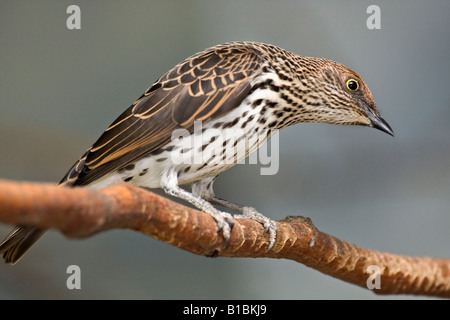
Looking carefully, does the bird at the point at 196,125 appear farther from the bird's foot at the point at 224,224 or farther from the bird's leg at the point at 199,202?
the bird's foot at the point at 224,224

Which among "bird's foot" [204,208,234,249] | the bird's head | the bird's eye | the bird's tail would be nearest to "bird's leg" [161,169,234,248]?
"bird's foot" [204,208,234,249]

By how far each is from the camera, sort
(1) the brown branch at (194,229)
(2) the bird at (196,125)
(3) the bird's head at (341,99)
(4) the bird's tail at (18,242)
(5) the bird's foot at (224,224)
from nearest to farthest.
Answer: (1) the brown branch at (194,229), (5) the bird's foot at (224,224), (4) the bird's tail at (18,242), (2) the bird at (196,125), (3) the bird's head at (341,99)

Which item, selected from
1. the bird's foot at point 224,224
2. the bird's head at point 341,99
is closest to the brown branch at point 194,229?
the bird's foot at point 224,224

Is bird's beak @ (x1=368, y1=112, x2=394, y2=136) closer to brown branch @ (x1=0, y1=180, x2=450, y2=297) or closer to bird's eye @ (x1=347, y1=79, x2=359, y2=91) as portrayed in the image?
bird's eye @ (x1=347, y1=79, x2=359, y2=91)

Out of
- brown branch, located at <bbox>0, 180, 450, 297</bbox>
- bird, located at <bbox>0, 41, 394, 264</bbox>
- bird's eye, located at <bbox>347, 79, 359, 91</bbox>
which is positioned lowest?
brown branch, located at <bbox>0, 180, 450, 297</bbox>

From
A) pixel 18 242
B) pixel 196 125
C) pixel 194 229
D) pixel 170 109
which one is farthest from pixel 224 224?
pixel 18 242

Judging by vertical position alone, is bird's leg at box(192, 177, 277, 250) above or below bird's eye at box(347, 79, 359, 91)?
below

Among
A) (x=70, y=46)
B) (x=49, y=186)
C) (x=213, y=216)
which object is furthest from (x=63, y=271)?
(x=49, y=186)
